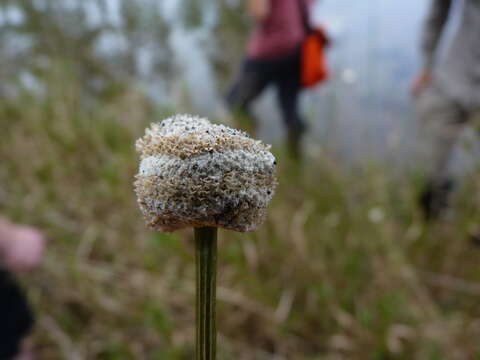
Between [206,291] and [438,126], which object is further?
[438,126]

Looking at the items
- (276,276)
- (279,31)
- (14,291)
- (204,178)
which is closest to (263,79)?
(279,31)

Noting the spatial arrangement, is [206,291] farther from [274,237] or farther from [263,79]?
[263,79]

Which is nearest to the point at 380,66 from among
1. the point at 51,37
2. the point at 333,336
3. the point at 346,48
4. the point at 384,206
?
the point at 346,48

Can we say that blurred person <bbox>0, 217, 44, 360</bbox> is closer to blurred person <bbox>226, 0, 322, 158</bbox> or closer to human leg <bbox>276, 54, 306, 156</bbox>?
blurred person <bbox>226, 0, 322, 158</bbox>

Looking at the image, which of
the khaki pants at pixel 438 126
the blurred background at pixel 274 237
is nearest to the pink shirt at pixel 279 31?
the blurred background at pixel 274 237

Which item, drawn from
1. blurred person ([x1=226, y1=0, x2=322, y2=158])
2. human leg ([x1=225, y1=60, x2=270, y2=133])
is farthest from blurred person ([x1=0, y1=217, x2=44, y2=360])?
blurred person ([x1=226, y1=0, x2=322, y2=158])
